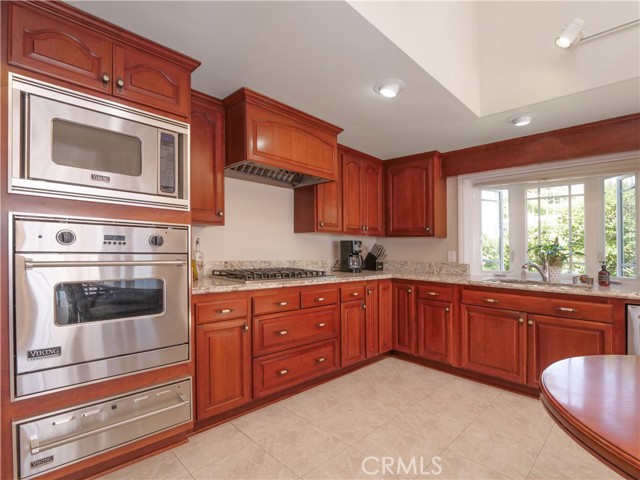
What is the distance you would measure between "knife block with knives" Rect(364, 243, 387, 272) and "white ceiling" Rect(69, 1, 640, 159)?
1638 millimetres

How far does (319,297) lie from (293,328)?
35 centimetres

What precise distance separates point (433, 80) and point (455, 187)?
1.87m

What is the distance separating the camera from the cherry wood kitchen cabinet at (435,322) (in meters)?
3.07

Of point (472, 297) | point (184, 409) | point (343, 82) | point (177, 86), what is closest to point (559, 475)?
point (472, 297)

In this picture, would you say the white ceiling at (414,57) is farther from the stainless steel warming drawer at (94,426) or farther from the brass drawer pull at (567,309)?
the stainless steel warming drawer at (94,426)

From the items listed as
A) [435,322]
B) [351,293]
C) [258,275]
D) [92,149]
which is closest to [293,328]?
[258,275]

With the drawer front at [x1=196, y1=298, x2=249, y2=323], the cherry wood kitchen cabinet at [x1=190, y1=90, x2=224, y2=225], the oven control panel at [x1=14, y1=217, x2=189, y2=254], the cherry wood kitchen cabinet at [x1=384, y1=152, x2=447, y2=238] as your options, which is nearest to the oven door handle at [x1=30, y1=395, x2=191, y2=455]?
the drawer front at [x1=196, y1=298, x2=249, y2=323]

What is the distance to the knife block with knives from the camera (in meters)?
4.05

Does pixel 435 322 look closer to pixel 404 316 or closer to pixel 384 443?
pixel 404 316

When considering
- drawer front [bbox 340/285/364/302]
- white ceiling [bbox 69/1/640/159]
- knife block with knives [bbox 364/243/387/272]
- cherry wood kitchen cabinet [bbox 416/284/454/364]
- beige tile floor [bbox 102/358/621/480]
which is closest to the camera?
white ceiling [bbox 69/1/640/159]

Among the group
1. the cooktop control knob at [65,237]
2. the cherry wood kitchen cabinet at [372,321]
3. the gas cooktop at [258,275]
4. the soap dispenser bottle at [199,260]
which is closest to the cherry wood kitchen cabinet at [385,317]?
the cherry wood kitchen cabinet at [372,321]

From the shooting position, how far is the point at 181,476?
65.2 inches

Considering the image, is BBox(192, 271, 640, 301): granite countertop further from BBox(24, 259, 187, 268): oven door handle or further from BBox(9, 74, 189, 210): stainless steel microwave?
BBox(9, 74, 189, 210): stainless steel microwave

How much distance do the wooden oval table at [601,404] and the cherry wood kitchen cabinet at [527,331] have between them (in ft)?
5.05
